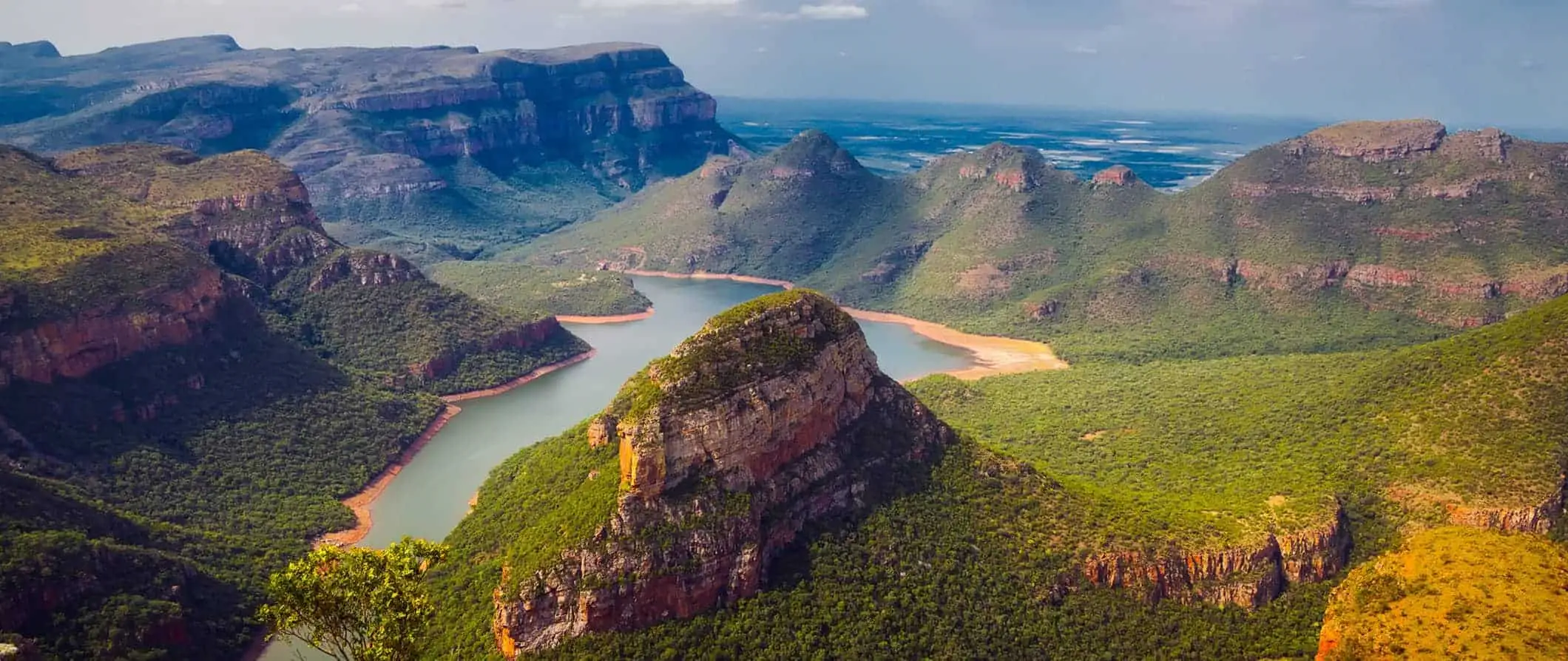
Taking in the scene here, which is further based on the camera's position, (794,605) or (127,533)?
(127,533)

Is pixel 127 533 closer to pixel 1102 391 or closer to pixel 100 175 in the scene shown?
pixel 100 175

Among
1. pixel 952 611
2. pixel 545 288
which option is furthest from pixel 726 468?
pixel 545 288

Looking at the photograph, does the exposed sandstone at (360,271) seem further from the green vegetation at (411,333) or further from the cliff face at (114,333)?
the cliff face at (114,333)

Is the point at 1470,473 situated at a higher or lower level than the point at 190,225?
lower

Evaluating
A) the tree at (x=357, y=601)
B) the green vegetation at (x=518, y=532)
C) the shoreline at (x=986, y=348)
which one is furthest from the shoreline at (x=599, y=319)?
the tree at (x=357, y=601)

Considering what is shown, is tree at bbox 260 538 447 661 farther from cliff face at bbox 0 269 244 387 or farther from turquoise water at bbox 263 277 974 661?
cliff face at bbox 0 269 244 387

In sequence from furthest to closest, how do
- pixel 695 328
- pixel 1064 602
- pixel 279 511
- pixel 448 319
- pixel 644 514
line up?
pixel 695 328 < pixel 448 319 < pixel 279 511 < pixel 1064 602 < pixel 644 514

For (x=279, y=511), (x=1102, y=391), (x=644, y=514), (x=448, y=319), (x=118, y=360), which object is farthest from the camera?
(x=448, y=319)

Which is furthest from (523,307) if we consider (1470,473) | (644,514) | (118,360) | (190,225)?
(1470,473)
